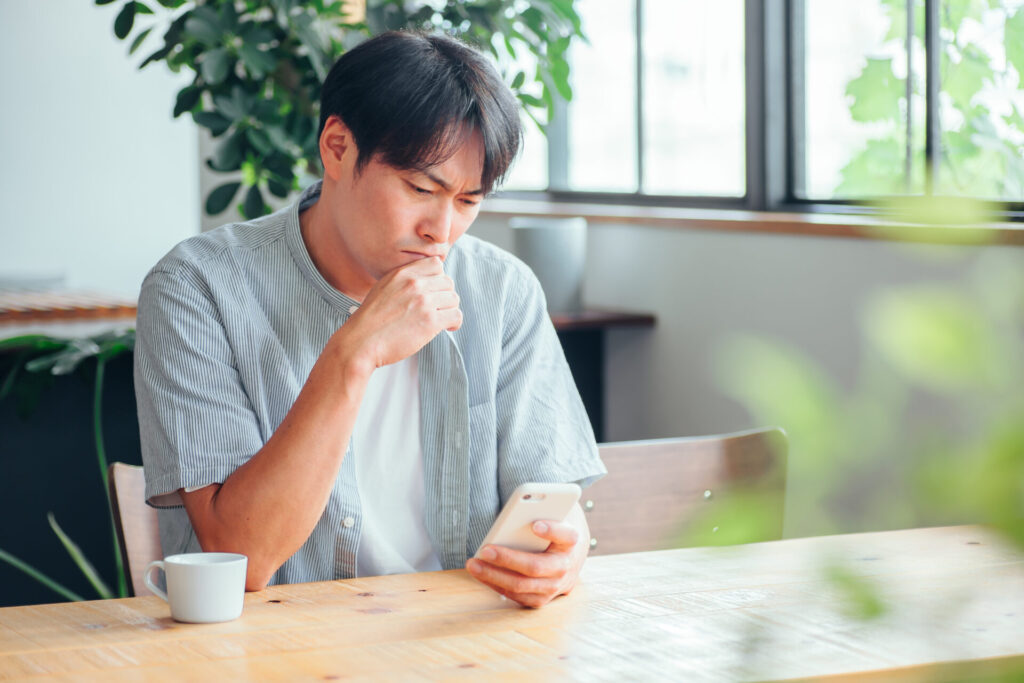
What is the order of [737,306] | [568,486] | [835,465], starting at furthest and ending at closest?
1. [737,306]
2. [568,486]
3. [835,465]

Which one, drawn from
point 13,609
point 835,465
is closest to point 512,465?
point 13,609

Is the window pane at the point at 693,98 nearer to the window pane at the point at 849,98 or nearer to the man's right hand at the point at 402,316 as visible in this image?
the window pane at the point at 849,98

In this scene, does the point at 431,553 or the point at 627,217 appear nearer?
the point at 431,553

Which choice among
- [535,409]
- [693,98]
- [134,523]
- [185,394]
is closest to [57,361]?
[134,523]

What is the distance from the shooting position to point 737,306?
2.71 meters

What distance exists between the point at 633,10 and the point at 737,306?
3.95 ft

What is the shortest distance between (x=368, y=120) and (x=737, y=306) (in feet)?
4.84

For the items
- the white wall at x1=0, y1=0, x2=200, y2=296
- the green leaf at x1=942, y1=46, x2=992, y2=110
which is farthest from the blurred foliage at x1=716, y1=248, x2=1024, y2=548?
the white wall at x1=0, y1=0, x2=200, y2=296

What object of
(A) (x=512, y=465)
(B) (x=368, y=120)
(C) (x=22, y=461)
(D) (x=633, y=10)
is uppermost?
(D) (x=633, y=10)

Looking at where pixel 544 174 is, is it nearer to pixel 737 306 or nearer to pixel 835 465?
pixel 737 306

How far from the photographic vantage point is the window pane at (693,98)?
3.13m

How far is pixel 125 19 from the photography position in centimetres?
223

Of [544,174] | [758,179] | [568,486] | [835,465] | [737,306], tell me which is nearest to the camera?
[835,465]

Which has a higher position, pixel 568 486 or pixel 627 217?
pixel 627 217
